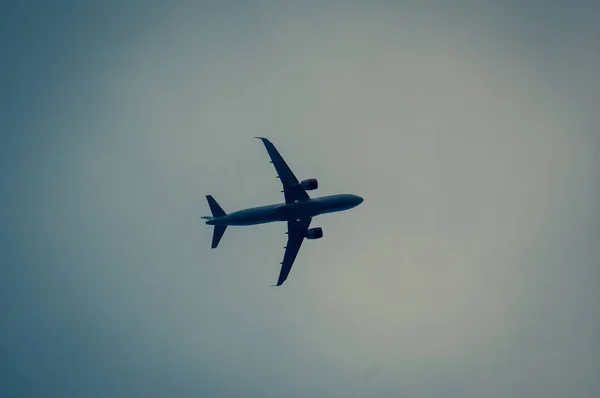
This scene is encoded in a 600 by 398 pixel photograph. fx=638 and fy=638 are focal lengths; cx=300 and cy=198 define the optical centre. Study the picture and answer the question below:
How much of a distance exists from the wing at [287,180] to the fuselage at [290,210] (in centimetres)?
134

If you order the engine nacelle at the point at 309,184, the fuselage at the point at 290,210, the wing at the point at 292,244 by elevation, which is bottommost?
the wing at the point at 292,244

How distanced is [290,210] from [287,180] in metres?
4.49

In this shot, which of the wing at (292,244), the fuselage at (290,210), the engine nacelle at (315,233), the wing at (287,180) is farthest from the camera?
the wing at (292,244)

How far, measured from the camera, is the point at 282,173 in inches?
3711

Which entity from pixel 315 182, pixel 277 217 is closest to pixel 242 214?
pixel 277 217

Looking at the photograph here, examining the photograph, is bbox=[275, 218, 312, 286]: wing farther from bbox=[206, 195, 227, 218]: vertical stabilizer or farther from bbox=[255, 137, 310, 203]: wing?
bbox=[206, 195, 227, 218]: vertical stabilizer

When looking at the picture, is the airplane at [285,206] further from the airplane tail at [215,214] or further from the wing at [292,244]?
the wing at [292,244]

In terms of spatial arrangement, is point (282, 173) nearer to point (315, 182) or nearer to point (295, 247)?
point (315, 182)

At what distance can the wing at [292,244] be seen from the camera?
100062 mm

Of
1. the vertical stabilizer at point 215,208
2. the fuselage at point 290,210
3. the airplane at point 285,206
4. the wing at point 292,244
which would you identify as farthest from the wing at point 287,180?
the vertical stabilizer at point 215,208

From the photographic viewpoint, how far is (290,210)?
9356 centimetres

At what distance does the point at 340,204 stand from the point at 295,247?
11860mm

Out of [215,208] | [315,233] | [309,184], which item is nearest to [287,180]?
[309,184]

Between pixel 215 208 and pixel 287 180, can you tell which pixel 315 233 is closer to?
pixel 287 180
